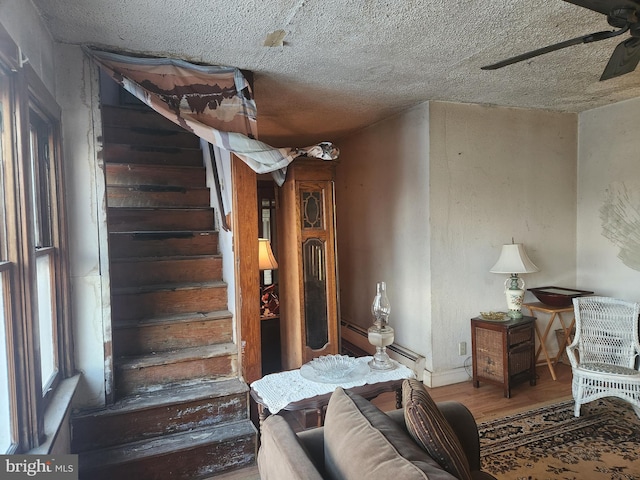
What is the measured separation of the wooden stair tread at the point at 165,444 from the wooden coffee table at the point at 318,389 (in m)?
0.54

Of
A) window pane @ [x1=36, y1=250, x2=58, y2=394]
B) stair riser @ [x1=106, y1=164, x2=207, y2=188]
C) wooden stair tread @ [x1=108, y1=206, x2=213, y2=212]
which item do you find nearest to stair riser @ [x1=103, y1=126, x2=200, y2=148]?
stair riser @ [x1=106, y1=164, x2=207, y2=188]

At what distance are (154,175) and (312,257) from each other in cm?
179

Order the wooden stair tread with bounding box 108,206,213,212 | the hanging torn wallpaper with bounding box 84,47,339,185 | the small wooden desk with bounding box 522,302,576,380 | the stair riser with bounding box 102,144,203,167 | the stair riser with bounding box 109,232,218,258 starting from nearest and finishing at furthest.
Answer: the hanging torn wallpaper with bounding box 84,47,339,185, the stair riser with bounding box 109,232,218,258, the wooden stair tread with bounding box 108,206,213,212, the small wooden desk with bounding box 522,302,576,380, the stair riser with bounding box 102,144,203,167

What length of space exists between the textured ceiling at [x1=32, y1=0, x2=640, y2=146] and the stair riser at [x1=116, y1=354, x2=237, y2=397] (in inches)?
77.2

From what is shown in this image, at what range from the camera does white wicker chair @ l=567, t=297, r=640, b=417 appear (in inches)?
112

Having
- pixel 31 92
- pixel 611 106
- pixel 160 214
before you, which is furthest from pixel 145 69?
pixel 611 106

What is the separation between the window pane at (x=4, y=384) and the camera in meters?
1.54

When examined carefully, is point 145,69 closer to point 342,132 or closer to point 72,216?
point 72,216

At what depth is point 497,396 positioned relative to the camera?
3.36 m

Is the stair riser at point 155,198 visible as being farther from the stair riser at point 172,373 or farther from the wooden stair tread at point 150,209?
the stair riser at point 172,373

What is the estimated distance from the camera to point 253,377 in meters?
2.75

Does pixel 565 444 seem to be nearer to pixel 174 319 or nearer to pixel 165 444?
pixel 165 444

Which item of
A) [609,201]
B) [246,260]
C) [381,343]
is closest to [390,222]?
[246,260]
